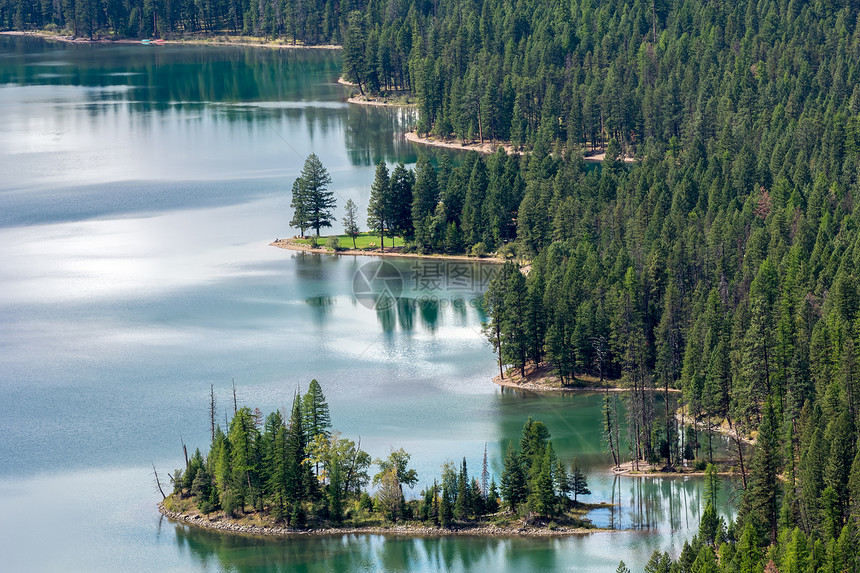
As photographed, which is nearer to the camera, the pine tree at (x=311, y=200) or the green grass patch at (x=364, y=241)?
the green grass patch at (x=364, y=241)

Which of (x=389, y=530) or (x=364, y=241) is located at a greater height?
(x=364, y=241)

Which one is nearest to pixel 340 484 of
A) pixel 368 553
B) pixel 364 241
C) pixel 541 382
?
pixel 368 553

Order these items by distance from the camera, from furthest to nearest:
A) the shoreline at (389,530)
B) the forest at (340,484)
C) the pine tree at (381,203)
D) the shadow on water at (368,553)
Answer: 1. the pine tree at (381,203)
2. the forest at (340,484)
3. the shoreline at (389,530)
4. the shadow on water at (368,553)

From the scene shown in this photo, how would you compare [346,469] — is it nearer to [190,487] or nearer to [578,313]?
[190,487]

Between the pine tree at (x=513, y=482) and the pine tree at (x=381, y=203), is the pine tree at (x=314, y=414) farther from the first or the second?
the pine tree at (x=381, y=203)

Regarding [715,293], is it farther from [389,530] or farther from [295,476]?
[295,476]

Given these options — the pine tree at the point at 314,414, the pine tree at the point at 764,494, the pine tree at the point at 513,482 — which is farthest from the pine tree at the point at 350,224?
the pine tree at the point at 764,494

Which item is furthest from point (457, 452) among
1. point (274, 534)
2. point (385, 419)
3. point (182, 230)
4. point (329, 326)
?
point (182, 230)
